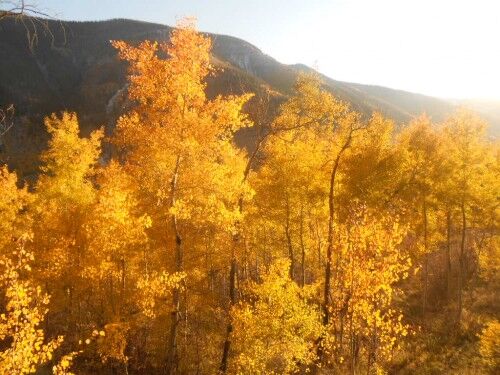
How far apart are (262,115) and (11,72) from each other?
189894 mm

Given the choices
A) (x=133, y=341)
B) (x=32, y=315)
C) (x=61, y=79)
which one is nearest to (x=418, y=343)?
(x=133, y=341)

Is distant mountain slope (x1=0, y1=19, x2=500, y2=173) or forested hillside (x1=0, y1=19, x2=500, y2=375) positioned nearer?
forested hillside (x1=0, y1=19, x2=500, y2=375)

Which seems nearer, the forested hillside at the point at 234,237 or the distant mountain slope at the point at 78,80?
the forested hillside at the point at 234,237

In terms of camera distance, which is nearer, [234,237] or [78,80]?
[234,237]

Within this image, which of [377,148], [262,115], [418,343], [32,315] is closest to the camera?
[32,315]

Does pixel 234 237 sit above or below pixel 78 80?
below

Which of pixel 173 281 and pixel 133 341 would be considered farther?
pixel 133 341

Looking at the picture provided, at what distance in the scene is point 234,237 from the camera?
606 inches

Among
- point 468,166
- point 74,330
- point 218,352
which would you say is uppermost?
point 468,166

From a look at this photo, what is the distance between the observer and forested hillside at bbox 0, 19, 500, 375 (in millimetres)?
11914

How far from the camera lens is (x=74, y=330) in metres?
25.3

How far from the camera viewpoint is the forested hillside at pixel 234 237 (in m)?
11.9

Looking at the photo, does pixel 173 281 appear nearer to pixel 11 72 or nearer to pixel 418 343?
pixel 418 343

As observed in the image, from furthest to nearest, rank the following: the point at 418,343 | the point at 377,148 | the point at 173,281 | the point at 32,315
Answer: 1. the point at 418,343
2. the point at 377,148
3. the point at 173,281
4. the point at 32,315
